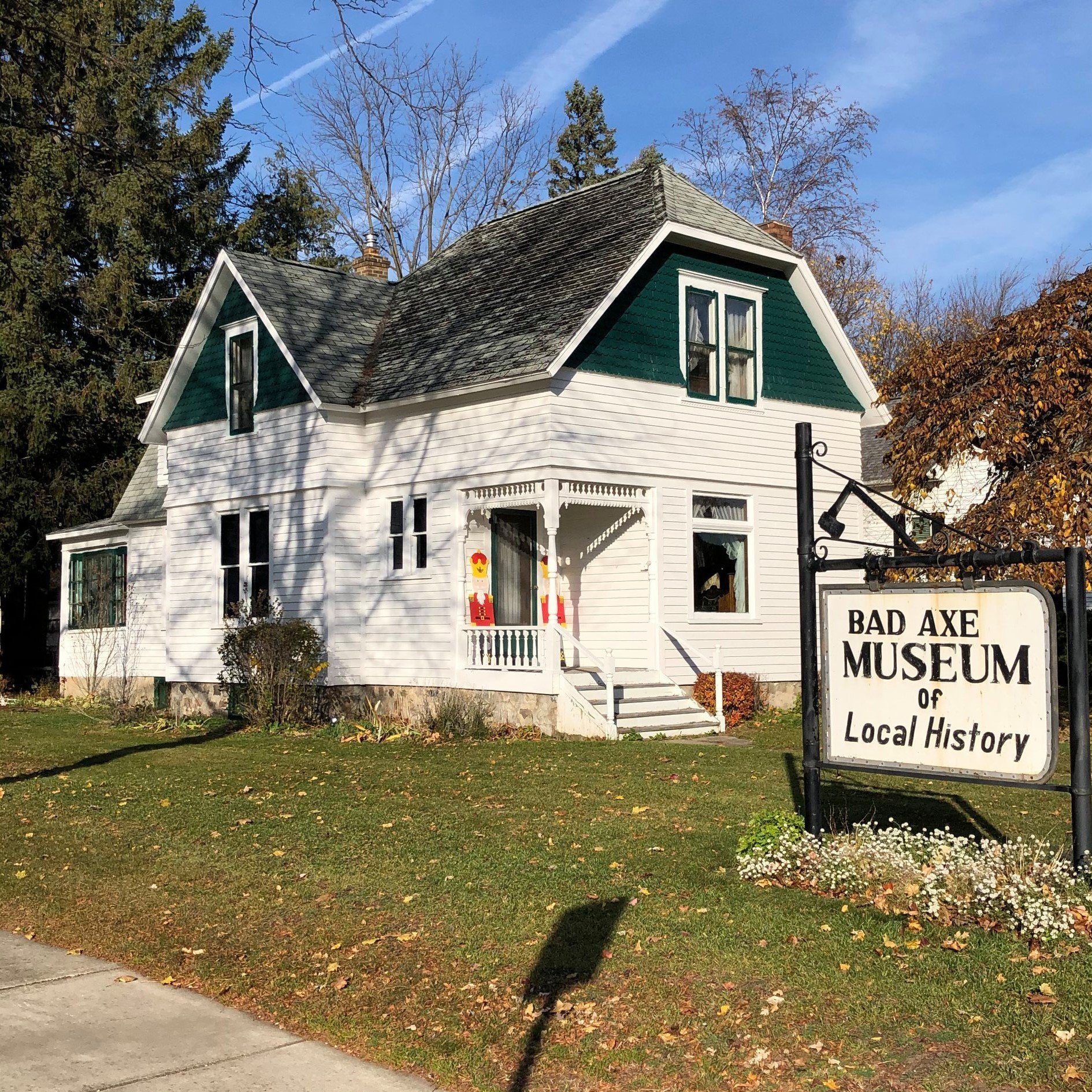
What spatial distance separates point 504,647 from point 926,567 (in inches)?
430

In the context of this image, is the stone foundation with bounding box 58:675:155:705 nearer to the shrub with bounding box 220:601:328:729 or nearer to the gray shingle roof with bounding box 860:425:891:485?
the shrub with bounding box 220:601:328:729

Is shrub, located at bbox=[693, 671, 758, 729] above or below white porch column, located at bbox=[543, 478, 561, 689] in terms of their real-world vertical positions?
below

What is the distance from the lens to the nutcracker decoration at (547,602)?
17.3 meters

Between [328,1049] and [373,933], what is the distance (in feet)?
5.45

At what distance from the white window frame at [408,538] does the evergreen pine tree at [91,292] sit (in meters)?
10.7

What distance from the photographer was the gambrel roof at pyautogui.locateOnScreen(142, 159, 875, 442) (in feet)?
59.2

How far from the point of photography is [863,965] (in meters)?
6.13

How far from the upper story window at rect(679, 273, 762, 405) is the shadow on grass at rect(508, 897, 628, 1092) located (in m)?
12.6

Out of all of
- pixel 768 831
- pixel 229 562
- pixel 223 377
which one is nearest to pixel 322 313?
pixel 223 377

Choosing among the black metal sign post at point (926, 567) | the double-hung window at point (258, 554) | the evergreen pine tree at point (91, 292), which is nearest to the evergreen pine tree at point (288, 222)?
the evergreen pine tree at point (91, 292)

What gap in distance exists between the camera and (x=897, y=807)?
1054cm

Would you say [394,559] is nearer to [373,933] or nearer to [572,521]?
[572,521]

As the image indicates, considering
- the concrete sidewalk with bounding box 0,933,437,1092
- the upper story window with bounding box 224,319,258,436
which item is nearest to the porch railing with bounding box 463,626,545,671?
the upper story window with bounding box 224,319,258,436

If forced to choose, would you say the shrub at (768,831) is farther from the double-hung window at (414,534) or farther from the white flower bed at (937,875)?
the double-hung window at (414,534)
